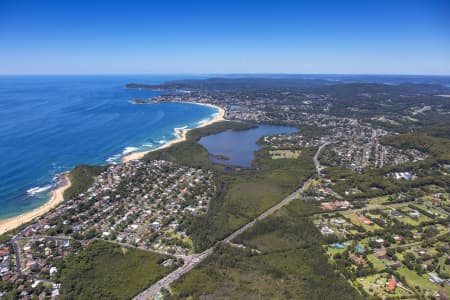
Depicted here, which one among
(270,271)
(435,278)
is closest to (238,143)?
(270,271)

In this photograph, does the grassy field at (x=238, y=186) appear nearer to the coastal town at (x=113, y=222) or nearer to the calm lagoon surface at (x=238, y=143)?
the coastal town at (x=113, y=222)

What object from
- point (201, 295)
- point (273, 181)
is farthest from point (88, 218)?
point (273, 181)

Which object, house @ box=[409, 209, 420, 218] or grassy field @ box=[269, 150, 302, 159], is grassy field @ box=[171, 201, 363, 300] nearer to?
house @ box=[409, 209, 420, 218]

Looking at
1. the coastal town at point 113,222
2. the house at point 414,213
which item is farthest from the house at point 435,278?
the coastal town at point 113,222

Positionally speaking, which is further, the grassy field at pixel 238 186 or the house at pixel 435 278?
the grassy field at pixel 238 186

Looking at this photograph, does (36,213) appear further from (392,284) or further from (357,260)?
(392,284)

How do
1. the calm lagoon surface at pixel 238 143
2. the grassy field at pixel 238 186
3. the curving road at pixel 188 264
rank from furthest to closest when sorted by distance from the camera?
1. the calm lagoon surface at pixel 238 143
2. the grassy field at pixel 238 186
3. the curving road at pixel 188 264
